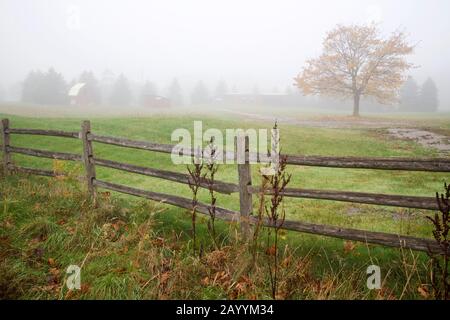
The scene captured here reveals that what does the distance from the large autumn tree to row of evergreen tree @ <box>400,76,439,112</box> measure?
48.6 metres

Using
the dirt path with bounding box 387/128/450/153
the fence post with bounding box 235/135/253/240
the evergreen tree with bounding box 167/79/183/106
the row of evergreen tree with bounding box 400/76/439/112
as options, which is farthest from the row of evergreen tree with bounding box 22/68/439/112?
the fence post with bounding box 235/135/253/240

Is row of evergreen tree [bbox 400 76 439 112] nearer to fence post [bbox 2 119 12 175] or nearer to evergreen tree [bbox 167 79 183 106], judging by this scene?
evergreen tree [bbox 167 79 183 106]

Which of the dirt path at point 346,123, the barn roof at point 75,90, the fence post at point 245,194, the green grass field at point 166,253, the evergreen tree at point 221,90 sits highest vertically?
the evergreen tree at point 221,90

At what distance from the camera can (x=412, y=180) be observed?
10.8 metres

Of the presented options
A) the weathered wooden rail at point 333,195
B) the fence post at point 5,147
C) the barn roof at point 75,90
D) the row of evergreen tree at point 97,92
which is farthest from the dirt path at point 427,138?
the barn roof at point 75,90

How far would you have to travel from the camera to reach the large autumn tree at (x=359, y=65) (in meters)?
36.4

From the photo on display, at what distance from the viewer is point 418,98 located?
→ 8069 cm

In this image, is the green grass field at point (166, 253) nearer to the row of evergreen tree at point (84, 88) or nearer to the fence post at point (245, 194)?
the fence post at point (245, 194)

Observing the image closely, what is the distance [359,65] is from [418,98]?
5495cm

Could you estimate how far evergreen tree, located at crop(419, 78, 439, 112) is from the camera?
264 feet

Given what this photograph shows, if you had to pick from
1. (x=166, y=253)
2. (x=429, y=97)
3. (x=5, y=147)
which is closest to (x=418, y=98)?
(x=429, y=97)
